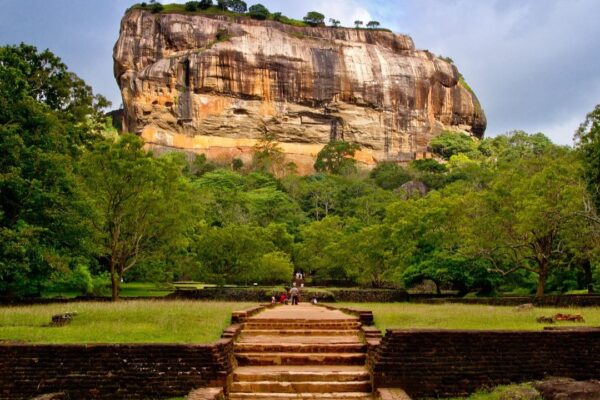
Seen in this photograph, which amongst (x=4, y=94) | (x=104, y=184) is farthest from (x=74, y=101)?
(x=4, y=94)

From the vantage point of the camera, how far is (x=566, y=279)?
92.2 ft

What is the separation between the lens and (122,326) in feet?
41.1

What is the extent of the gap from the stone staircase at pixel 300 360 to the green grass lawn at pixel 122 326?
777 mm

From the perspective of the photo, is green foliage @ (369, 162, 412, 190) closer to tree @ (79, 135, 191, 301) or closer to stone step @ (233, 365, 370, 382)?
tree @ (79, 135, 191, 301)

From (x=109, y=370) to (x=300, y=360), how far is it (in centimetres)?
336

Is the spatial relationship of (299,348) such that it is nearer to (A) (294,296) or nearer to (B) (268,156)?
(A) (294,296)

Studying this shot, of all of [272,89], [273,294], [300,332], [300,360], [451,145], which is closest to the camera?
[300,360]

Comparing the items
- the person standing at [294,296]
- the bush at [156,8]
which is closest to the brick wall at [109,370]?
the person standing at [294,296]

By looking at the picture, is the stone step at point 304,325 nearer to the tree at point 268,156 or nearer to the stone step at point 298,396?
the stone step at point 298,396

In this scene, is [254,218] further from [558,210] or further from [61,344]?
[61,344]

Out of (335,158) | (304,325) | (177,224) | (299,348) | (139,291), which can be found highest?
(335,158)

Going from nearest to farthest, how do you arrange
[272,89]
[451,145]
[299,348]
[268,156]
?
[299,348]
[268,156]
[451,145]
[272,89]

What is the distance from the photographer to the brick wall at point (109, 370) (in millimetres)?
9242

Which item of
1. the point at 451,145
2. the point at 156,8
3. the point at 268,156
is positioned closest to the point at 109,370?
the point at 268,156
